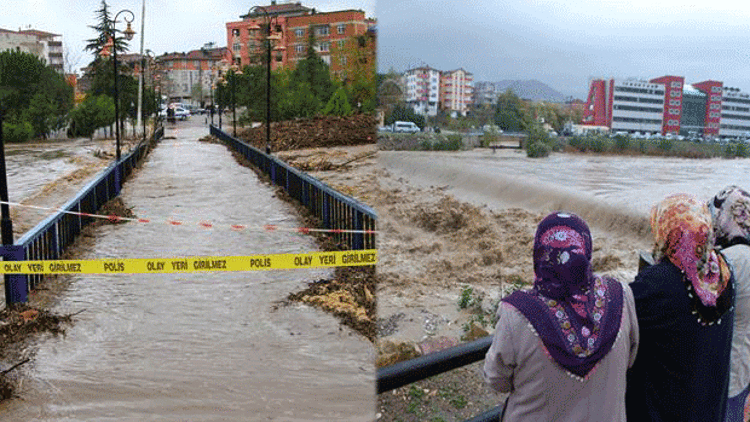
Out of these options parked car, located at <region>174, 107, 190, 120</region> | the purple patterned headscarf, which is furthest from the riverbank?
parked car, located at <region>174, 107, 190, 120</region>

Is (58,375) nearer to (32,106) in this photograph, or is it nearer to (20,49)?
(20,49)

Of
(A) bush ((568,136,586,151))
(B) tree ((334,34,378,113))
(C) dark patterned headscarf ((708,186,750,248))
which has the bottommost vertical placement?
(A) bush ((568,136,586,151))

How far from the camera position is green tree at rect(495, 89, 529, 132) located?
8.29 meters

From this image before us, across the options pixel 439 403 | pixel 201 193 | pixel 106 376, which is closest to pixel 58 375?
pixel 106 376

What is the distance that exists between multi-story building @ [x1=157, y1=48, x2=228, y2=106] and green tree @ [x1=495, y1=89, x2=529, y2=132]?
338 centimetres

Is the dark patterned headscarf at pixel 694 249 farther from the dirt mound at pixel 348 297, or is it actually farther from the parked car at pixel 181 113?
the parked car at pixel 181 113

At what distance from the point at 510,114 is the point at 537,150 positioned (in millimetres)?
8238

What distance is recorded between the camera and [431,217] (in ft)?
49.6

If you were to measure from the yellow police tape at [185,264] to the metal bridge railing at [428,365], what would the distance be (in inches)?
83.2

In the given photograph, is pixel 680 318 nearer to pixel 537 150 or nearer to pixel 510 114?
pixel 510 114

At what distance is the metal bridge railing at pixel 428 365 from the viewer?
5.28 ft

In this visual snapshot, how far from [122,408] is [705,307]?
9.27 feet

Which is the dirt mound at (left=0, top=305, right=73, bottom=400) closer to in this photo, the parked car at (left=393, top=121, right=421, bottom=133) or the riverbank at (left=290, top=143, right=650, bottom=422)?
the riverbank at (left=290, top=143, right=650, bottom=422)

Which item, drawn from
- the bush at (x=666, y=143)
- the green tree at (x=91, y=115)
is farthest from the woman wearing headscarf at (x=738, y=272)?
the green tree at (x=91, y=115)
